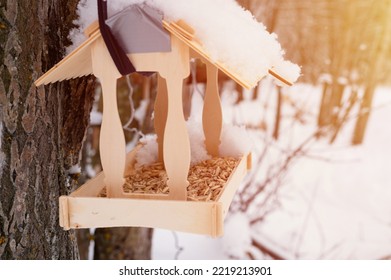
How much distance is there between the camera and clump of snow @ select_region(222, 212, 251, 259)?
2.49 meters

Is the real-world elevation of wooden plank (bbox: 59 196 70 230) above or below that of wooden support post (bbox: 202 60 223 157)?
below

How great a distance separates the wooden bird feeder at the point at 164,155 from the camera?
829mm

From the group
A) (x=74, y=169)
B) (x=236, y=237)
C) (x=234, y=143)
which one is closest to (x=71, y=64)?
(x=74, y=169)

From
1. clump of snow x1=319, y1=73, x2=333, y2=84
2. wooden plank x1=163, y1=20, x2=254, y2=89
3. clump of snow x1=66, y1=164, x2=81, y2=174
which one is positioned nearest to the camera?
wooden plank x1=163, y1=20, x2=254, y2=89

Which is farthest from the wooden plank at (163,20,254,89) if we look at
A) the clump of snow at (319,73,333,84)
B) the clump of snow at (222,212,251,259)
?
the clump of snow at (319,73,333,84)

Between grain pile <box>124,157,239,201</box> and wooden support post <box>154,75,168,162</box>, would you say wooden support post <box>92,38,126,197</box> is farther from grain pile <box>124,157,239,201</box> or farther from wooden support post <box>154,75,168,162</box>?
wooden support post <box>154,75,168,162</box>

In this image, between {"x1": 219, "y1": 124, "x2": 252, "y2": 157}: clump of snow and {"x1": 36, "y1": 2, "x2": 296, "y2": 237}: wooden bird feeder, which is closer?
{"x1": 36, "y1": 2, "x2": 296, "y2": 237}: wooden bird feeder

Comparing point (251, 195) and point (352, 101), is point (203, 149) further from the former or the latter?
point (352, 101)

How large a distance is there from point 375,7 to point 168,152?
2.37m

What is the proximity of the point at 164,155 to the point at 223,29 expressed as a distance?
0.23 m

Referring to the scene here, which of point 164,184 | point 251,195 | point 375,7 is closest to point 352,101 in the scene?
point 375,7

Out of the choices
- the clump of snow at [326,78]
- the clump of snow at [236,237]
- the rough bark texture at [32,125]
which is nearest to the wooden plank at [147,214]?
the rough bark texture at [32,125]

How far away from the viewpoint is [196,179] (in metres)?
1.03

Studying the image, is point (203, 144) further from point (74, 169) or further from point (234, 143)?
point (74, 169)
